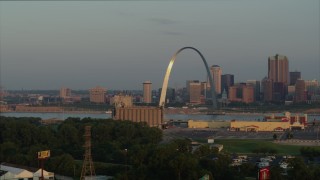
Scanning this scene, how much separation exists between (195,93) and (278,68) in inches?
638

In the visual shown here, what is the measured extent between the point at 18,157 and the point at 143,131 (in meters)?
8.84

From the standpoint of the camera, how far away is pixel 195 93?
285 feet

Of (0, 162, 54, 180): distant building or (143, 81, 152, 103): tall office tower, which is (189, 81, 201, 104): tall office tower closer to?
(143, 81, 152, 103): tall office tower

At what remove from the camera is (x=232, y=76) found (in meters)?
101

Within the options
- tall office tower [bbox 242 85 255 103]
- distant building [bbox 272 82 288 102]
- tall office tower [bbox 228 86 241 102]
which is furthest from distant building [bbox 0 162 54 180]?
tall office tower [bbox 228 86 241 102]

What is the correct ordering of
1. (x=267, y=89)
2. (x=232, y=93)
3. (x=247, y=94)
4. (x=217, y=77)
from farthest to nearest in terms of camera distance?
(x=217, y=77) → (x=232, y=93) → (x=247, y=94) → (x=267, y=89)

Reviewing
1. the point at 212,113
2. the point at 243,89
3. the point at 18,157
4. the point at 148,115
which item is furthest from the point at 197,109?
the point at 18,157

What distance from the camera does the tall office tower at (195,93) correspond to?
284 ft

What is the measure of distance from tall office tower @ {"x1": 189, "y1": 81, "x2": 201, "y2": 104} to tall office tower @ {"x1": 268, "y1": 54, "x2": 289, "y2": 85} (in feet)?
47.2

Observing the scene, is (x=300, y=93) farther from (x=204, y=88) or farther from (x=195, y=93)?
(x=204, y=88)

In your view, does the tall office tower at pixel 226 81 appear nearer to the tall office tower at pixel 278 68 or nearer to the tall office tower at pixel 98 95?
the tall office tower at pixel 278 68

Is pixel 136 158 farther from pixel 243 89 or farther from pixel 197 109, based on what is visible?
pixel 243 89

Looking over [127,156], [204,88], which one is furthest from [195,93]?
[127,156]

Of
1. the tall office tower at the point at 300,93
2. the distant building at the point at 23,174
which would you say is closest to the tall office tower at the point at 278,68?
the tall office tower at the point at 300,93
